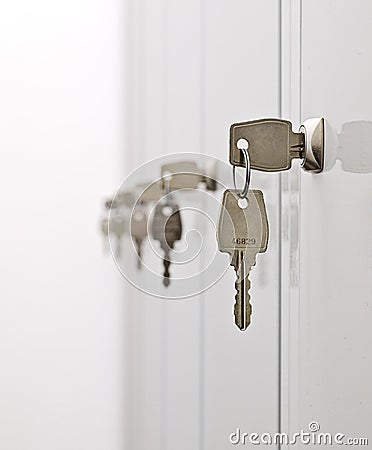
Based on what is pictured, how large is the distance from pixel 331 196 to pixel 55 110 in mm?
823

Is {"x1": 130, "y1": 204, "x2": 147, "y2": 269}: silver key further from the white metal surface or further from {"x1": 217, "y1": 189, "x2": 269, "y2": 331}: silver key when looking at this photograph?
{"x1": 217, "y1": 189, "x2": 269, "y2": 331}: silver key

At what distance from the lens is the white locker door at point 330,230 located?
0.44m

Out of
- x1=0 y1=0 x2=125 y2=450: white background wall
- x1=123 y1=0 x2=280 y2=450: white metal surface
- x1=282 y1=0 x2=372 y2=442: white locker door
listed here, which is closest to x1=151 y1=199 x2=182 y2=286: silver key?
x1=123 y1=0 x2=280 y2=450: white metal surface

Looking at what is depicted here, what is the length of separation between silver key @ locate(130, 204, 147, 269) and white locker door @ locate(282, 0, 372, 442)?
1.08ft

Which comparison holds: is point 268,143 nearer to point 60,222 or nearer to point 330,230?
point 330,230

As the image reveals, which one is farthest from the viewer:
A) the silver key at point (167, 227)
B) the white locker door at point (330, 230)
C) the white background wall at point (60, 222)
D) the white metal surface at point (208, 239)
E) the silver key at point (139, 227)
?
the white background wall at point (60, 222)

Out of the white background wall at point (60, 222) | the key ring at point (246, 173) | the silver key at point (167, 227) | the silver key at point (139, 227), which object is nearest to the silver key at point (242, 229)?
the key ring at point (246, 173)

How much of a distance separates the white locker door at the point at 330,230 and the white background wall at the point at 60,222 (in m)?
0.69

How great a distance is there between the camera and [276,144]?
477mm

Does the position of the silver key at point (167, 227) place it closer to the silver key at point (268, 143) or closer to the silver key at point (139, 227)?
the silver key at point (139, 227)

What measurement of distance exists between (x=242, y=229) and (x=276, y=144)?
0.18 ft

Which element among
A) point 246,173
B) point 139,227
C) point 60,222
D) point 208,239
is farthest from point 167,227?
point 60,222

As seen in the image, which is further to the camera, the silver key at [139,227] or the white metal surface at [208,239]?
the silver key at [139,227]

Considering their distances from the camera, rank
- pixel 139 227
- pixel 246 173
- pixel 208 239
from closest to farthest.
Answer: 1. pixel 246 173
2. pixel 208 239
3. pixel 139 227
